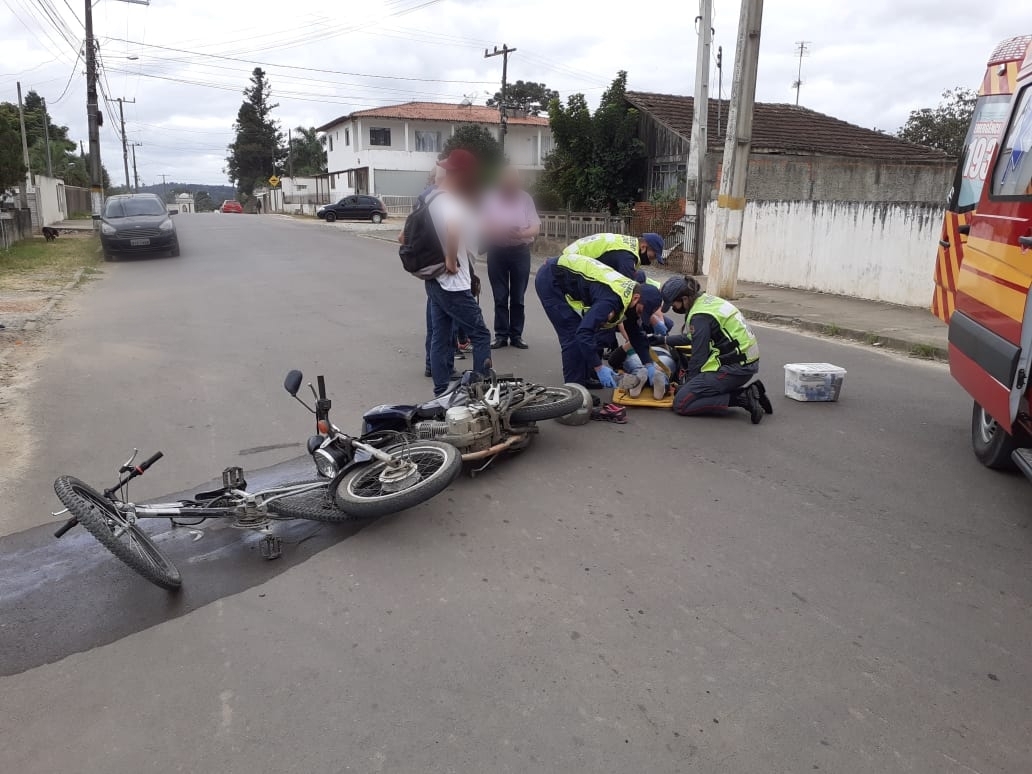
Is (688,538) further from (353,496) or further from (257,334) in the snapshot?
(257,334)

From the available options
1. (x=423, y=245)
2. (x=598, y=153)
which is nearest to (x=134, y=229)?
(x=598, y=153)

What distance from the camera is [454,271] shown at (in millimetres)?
5965

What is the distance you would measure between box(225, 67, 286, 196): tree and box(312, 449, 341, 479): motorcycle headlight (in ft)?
265

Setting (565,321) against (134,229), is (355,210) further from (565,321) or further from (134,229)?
(565,321)

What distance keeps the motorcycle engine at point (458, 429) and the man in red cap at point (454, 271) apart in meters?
1.20

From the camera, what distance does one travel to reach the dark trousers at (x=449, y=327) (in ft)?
19.9

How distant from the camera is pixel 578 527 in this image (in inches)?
161

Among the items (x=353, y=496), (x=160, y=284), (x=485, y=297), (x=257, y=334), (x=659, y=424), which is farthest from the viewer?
(x=160, y=284)

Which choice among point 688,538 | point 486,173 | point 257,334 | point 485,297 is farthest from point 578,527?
point 485,297

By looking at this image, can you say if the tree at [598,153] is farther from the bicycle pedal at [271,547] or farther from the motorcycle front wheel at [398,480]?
the bicycle pedal at [271,547]

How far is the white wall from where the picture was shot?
38.5 ft

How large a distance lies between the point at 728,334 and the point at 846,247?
27.4 feet

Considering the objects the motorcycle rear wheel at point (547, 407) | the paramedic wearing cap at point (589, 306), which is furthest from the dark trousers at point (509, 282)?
the motorcycle rear wheel at point (547, 407)

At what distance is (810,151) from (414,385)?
18946mm
